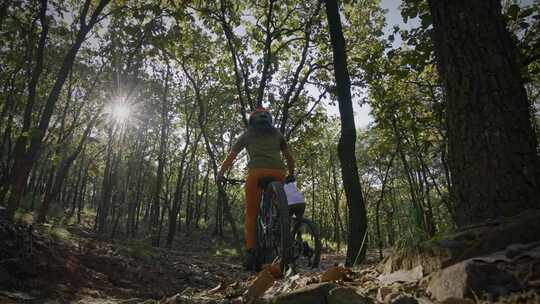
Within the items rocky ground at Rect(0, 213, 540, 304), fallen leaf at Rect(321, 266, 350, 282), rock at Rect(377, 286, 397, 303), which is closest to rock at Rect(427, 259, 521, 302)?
rocky ground at Rect(0, 213, 540, 304)

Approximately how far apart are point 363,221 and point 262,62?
881 cm

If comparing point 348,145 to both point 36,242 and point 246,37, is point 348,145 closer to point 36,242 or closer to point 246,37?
point 36,242

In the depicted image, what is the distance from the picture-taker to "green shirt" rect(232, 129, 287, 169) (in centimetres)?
509

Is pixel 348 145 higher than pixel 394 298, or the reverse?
pixel 348 145

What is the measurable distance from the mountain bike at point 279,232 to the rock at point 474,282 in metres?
2.62

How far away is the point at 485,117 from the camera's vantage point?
2902 mm

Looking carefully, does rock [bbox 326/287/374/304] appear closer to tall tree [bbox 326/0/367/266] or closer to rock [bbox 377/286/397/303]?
rock [bbox 377/286/397/303]

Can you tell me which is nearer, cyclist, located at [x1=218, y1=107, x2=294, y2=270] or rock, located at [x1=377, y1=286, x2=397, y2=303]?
rock, located at [x1=377, y1=286, x2=397, y2=303]

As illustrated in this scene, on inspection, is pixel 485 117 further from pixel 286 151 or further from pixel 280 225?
pixel 286 151

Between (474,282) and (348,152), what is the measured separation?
458cm

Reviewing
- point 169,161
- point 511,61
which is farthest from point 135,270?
point 169,161

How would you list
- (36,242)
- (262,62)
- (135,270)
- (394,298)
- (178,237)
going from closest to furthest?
(394,298)
(36,242)
(135,270)
(262,62)
(178,237)

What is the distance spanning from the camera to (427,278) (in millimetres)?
2104

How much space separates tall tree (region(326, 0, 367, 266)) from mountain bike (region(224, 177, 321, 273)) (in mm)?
1199
